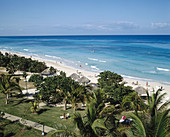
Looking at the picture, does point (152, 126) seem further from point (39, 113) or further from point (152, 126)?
point (39, 113)

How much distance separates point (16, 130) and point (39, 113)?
3.89m

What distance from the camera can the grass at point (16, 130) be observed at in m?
10.5

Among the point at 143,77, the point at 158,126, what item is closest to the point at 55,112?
the point at 158,126

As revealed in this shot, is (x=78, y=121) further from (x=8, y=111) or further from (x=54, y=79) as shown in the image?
(x=54, y=79)

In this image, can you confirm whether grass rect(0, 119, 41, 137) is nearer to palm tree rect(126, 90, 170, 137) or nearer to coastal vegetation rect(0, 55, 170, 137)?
coastal vegetation rect(0, 55, 170, 137)

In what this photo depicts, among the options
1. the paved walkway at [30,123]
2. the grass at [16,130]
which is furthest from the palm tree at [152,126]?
the grass at [16,130]

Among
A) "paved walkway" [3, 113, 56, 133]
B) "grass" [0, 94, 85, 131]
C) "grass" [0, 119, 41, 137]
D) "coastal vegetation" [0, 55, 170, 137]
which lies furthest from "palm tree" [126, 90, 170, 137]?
"grass" [0, 119, 41, 137]

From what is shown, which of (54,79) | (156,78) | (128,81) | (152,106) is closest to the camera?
(152,106)

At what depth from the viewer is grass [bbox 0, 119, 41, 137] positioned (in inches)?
414

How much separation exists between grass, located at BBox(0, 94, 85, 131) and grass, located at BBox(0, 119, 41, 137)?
4.57ft

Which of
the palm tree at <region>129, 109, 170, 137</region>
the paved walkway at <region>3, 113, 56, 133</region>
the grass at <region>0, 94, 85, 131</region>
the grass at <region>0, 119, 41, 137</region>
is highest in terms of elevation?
the palm tree at <region>129, 109, 170, 137</region>

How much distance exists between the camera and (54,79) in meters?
19.7

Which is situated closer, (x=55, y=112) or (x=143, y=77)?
(x=55, y=112)

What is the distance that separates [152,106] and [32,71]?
2966 centimetres
